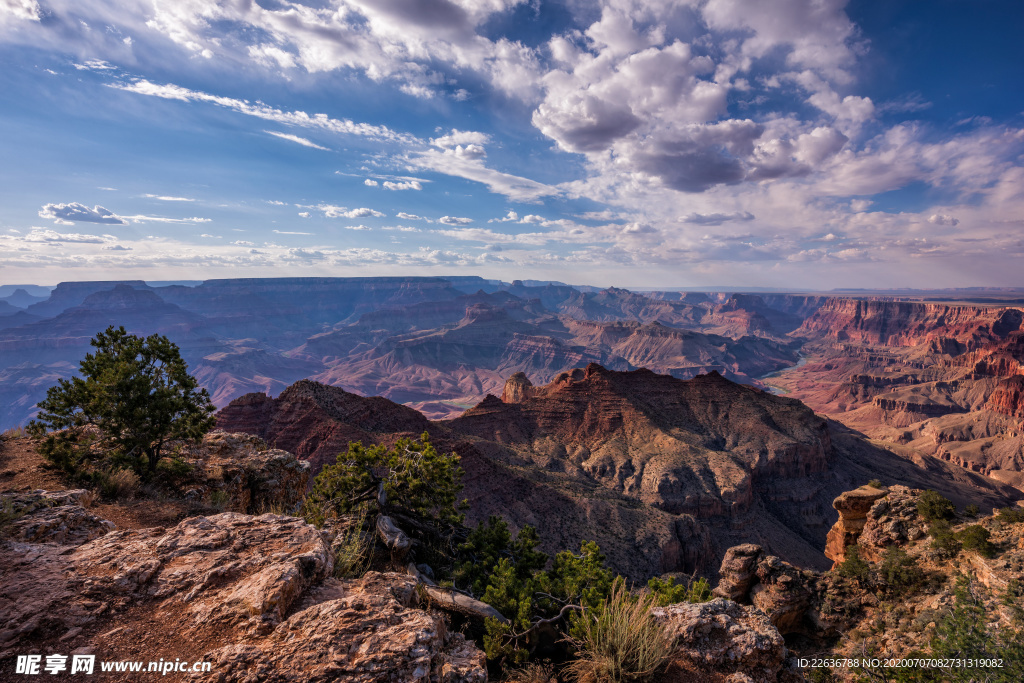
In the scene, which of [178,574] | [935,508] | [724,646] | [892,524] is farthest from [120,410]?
[892,524]

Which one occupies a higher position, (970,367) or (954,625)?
(954,625)

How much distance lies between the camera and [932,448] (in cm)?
10731

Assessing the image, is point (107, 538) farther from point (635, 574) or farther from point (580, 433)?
point (580, 433)

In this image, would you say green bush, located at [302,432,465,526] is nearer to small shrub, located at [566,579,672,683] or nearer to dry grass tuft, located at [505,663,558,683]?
dry grass tuft, located at [505,663,558,683]

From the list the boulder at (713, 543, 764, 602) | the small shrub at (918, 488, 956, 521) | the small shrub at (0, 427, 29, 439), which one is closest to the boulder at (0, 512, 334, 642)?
the small shrub at (0, 427, 29, 439)

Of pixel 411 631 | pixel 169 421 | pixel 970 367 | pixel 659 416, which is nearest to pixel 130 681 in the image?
pixel 411 631

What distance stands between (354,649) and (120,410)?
10.5 m

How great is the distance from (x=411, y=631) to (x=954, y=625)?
13.1 meters

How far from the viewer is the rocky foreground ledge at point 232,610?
4648 millimetres

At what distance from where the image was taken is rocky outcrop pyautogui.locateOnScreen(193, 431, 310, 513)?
39.8 feet

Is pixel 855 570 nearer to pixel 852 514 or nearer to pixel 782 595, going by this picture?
pixel 782 595

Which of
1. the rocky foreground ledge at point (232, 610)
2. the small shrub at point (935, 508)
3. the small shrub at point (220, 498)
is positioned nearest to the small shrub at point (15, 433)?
the small shrub at point (220, 498)

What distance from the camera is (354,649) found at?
478 centimetres

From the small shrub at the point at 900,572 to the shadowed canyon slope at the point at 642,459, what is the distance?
21.8 metres
